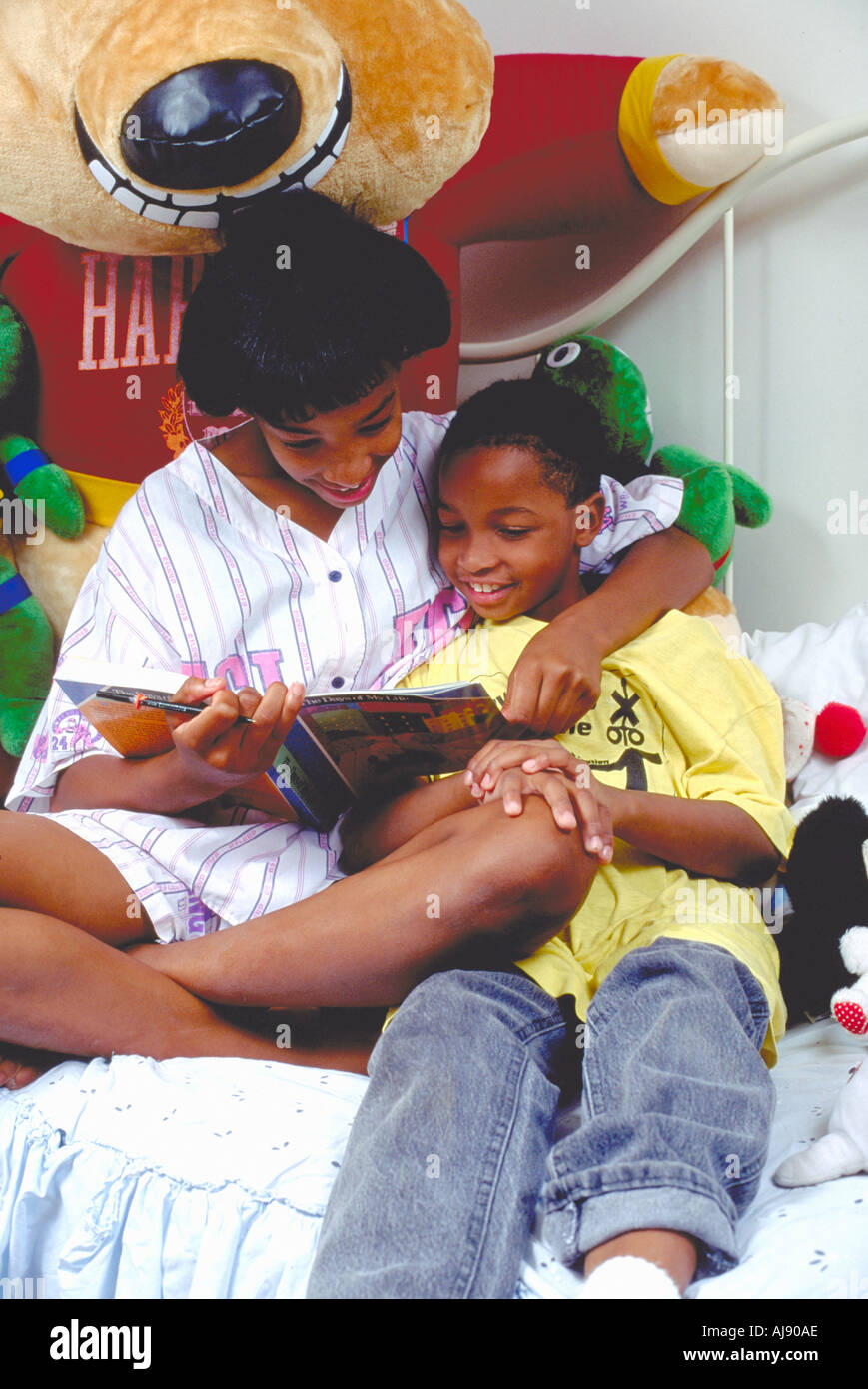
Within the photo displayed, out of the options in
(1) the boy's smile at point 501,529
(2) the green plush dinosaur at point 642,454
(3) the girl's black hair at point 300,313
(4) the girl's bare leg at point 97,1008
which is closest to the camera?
(4) the girl's bare leg at point 97,1008

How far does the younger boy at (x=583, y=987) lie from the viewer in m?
0.64

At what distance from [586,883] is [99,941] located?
0.37 m

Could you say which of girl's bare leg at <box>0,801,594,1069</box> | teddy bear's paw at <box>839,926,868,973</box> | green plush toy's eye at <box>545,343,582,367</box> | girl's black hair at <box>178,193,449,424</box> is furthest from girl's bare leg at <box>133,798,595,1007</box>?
green plush toy's eye at <box>545,343,582,367</box>

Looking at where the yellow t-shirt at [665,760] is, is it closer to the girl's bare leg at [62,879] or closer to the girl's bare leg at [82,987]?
the girl's bare leg at [82,987]

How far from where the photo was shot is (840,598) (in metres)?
1.55

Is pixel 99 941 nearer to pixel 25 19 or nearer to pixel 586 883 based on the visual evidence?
pixel 586 883

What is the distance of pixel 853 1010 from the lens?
0.83 meters

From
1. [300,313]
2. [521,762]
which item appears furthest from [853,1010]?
[300,313]

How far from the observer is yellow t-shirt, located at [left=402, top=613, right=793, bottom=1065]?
0.90 m

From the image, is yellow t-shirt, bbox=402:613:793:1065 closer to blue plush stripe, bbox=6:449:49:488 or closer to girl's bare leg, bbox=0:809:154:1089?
girl's bare leg, bbox=0:809:154:1089

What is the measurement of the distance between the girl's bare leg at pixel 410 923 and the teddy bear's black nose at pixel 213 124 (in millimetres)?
560

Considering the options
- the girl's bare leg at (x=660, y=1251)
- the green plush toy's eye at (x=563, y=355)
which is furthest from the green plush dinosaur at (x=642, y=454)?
the girl's bare leg at (x=660, y=1251)

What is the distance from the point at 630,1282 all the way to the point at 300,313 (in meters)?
0.72

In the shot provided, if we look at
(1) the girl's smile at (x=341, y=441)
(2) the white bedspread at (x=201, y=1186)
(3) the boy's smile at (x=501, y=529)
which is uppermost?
(1) the girl's smile at (x=341, y=441)
